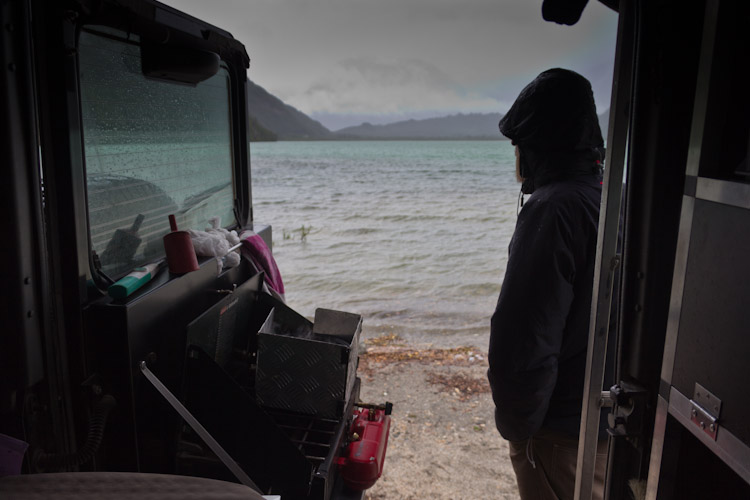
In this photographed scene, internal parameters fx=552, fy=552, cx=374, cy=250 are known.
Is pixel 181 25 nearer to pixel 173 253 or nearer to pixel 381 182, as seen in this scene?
pixel 173 253

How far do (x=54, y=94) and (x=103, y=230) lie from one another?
0.57 metres

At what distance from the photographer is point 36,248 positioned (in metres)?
1.72

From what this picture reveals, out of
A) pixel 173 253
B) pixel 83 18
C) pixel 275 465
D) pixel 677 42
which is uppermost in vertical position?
pixel 83 18

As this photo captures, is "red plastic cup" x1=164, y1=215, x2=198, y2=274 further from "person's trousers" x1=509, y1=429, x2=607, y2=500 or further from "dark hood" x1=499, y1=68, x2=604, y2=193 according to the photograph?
"person's trousers" x1=509, y1=429, x2=607, y2=500

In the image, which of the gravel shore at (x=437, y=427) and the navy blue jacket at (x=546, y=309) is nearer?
the navy blue jacket at (x=546, y=309)

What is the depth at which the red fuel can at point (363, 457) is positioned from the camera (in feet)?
7.95

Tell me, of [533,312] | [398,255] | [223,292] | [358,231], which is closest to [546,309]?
[533,312]

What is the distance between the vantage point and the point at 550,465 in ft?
8.09

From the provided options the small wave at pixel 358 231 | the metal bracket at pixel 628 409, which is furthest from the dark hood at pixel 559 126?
the small wave at pixel 358 231

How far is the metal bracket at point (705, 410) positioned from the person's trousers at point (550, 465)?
113 centimetres

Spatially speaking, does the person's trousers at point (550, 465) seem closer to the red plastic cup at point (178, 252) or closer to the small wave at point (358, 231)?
the red plastic cup at point (178, 252)

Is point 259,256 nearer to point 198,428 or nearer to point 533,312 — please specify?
point 198,428

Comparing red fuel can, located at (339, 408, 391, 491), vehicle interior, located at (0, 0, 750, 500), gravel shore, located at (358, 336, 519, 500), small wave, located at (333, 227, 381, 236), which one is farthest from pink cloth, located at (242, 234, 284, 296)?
small wave, located at (333, 227, 381, 236)

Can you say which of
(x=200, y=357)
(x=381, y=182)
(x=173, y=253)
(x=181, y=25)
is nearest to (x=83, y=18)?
(x=181, y=25)
